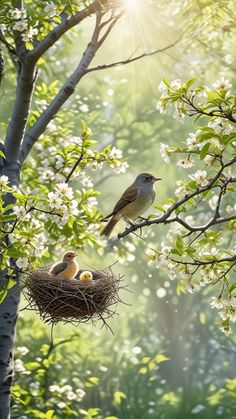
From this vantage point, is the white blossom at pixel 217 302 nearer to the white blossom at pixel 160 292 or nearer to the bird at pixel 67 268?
the bird at pixel 67 268

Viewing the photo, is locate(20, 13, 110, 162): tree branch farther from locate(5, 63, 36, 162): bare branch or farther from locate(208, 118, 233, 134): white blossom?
locate(208, 118, 233, 134): white blossom

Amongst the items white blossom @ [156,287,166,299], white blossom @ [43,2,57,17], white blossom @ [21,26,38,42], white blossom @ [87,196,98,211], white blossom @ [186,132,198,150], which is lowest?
white blossom @ [186,132,198,150]

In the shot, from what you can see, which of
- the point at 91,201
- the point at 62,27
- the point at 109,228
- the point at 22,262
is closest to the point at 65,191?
the point at 22,262

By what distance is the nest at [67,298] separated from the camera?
634 centimetres

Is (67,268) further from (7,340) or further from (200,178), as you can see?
(200,178)

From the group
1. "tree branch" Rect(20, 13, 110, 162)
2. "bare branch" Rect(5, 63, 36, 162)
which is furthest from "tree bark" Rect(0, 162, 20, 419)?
"tree branch" Rect(20, 13, 110, 162)

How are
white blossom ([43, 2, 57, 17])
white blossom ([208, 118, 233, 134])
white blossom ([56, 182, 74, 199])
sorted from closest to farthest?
white blossom ([208, 118, 233, 134]), white blossom ([56, 182, 74, 199]), white blossom ([43, 2, 57, 17])

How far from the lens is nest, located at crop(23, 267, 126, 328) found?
6.34 meters

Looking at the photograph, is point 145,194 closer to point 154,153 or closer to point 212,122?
point 212,122

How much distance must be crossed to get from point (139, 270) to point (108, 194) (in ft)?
8.48

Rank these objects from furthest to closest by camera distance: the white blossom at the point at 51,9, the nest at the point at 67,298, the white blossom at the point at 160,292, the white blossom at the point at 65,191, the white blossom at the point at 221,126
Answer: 1. the white blossom at the point at 160,292
2. the white blossom at the point at 51,9
3. the nest at the point at 67,298
4. the white blossom at the point at 65,191
5. the white blossom at the point at 221,126

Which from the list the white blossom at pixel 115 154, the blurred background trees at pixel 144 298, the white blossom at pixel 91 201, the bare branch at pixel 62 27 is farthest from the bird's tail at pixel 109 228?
the blurred background trees at pixel 144 298

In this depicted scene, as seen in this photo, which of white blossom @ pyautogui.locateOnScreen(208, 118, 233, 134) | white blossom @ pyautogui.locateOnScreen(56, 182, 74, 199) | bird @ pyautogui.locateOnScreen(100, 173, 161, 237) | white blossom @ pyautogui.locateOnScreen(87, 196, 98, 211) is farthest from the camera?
white blossom @ pyautogui.locateOnScreen(87, 196, 98, 211)

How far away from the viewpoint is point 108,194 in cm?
2112
